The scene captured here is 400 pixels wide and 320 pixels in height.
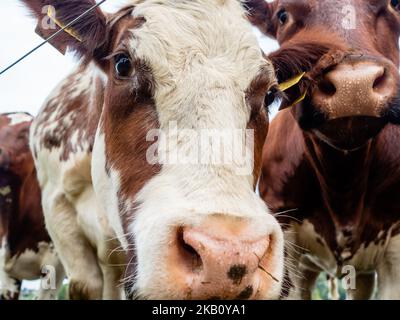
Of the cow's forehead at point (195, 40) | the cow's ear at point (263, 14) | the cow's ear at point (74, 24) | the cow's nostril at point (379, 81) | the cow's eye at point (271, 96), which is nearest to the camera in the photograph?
the cow's forehead at point (195, 40)

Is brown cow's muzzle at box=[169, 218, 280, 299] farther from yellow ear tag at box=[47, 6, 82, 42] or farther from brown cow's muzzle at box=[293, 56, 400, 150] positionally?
yellow ear tag at box=[47, 6, 82, 42]

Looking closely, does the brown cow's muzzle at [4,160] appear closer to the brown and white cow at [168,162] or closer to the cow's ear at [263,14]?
the brown and white cow at [168,162]

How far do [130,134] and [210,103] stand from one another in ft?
1.60

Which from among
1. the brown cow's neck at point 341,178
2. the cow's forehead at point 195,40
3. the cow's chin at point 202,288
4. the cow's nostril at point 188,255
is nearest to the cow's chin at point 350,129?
the brown cow's neck at point 341,178

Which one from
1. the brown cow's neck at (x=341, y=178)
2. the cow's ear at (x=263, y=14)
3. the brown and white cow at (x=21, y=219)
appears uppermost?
the cow's ear at (x=263, y=14)

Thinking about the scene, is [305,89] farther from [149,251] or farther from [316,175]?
[149,251]

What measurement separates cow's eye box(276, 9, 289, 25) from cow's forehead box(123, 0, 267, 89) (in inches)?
43.3

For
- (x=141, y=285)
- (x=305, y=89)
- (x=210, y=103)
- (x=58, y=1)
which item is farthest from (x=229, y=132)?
(x=58, y=1)

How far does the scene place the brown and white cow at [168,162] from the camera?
2199mm

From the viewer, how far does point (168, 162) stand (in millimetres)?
2561

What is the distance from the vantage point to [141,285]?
2.36 metres

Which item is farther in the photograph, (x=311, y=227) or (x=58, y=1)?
(x=311, y=227)

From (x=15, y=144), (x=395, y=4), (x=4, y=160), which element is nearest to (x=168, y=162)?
(x=395, y=4)

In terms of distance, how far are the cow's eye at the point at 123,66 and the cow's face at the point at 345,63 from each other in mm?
993
